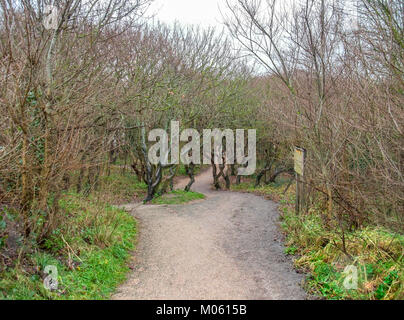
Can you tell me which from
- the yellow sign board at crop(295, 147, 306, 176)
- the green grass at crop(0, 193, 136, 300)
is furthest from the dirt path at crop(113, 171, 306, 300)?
the yellow sign board at crop(295, 147, 306, 176)

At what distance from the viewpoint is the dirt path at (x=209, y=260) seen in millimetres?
4516

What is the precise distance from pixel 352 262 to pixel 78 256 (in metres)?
4.12

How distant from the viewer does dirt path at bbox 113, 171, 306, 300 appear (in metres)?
4.52

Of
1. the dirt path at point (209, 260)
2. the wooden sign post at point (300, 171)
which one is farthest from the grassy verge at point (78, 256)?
the wooden sign post at point (300, 171)

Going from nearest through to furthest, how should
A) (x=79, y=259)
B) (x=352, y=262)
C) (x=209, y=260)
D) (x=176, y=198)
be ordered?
(x=352, y=262)
(x=79, y=259)
(x=209, y=260)
(x=176, y=198)

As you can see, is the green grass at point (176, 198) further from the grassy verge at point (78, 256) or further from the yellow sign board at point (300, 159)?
the yellow sign board at point (300, 159)

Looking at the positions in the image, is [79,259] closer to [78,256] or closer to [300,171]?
[78,256]

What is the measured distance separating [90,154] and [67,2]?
2.81 m

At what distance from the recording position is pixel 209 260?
18.9ft

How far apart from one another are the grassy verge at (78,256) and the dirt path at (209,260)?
1.03ft

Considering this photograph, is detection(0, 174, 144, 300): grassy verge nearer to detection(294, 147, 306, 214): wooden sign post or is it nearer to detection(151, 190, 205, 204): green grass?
detection(294, 147, 306, 214): wooden sign post

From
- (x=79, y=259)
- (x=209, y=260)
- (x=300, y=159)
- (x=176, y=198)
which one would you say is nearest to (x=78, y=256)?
(x=79, y=259)

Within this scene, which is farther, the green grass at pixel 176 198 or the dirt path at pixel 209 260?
the green grass at pixel 176 198
